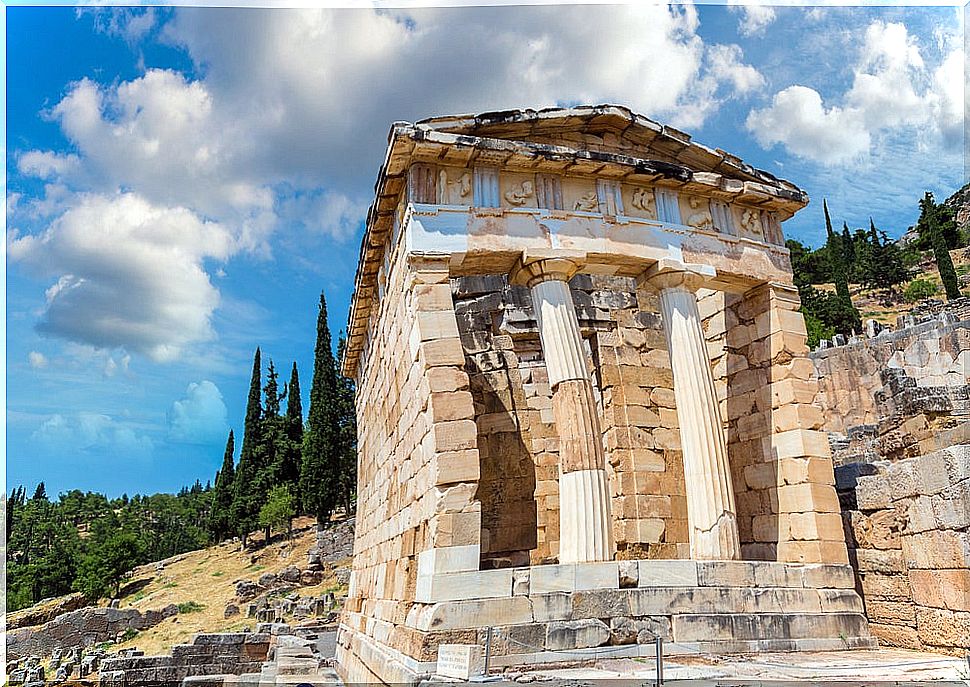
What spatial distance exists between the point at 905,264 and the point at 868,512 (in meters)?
66.8

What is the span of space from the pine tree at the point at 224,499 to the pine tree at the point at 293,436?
5.18 m

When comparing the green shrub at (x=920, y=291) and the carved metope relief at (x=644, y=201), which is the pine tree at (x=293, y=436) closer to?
the carved metope relief at (x=644, y=201)

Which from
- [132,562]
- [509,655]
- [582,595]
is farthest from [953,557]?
[132,562]

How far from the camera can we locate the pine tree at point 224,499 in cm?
5228

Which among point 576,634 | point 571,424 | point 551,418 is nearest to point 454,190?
point 571,424

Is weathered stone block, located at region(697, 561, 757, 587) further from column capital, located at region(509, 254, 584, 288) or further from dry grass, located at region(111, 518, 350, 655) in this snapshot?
dry grass, located at region(111, 518, 350, 655)

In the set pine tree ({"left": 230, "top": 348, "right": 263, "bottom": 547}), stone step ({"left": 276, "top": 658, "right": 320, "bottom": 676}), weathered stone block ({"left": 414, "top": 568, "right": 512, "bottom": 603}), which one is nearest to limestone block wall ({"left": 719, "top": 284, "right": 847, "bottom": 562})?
weathered stone block ({"left": 414, "top": 568, "right": 512, "bottom": 603})

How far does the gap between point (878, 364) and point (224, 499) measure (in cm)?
4456

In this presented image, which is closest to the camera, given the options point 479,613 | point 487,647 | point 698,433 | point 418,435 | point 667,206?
point 487,647

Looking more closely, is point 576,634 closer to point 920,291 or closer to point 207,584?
point 207,584

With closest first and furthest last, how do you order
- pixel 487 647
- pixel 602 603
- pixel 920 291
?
pixel 487 647
pixel 602 603
pixel 920 291

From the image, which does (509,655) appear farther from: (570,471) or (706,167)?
(706,167)

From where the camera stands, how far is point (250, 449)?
5347 centimetres

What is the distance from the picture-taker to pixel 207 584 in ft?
128
